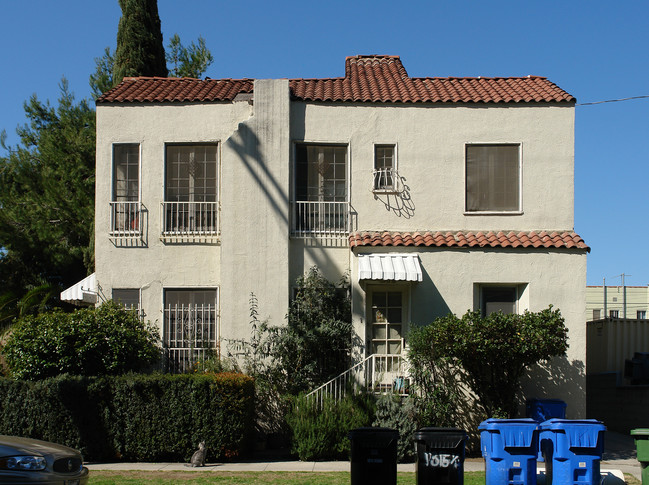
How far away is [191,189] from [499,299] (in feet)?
22.7

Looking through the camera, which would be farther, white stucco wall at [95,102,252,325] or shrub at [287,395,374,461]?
white stucco wall at [95,102,252,325]

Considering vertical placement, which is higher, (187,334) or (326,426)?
(187,334)

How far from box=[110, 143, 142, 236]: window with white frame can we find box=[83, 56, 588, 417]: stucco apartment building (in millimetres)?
36

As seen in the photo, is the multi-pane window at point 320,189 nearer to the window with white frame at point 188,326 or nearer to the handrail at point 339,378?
the window with white frame at point 188,326

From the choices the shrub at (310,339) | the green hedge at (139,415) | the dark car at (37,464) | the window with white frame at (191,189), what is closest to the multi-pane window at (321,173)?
the shrub at (310,339)

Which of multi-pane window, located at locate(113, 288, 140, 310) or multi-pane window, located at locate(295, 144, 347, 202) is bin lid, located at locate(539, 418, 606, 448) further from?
multi-pane window, located at locate(113, 288, 140, 310)

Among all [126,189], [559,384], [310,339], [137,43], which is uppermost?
[137,43]

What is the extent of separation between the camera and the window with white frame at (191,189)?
16.1 meters

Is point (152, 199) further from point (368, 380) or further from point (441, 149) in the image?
point (441, 149)

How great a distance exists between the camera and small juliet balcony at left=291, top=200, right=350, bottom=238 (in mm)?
15977

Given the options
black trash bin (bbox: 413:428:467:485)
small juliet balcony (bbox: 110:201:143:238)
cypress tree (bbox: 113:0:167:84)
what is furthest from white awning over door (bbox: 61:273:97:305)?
black trash bin (bbox: 413:428:467:485)

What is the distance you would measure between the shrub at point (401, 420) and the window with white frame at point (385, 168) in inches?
181

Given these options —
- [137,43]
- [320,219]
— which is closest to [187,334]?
[320,219]

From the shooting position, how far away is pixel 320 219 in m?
16.0
